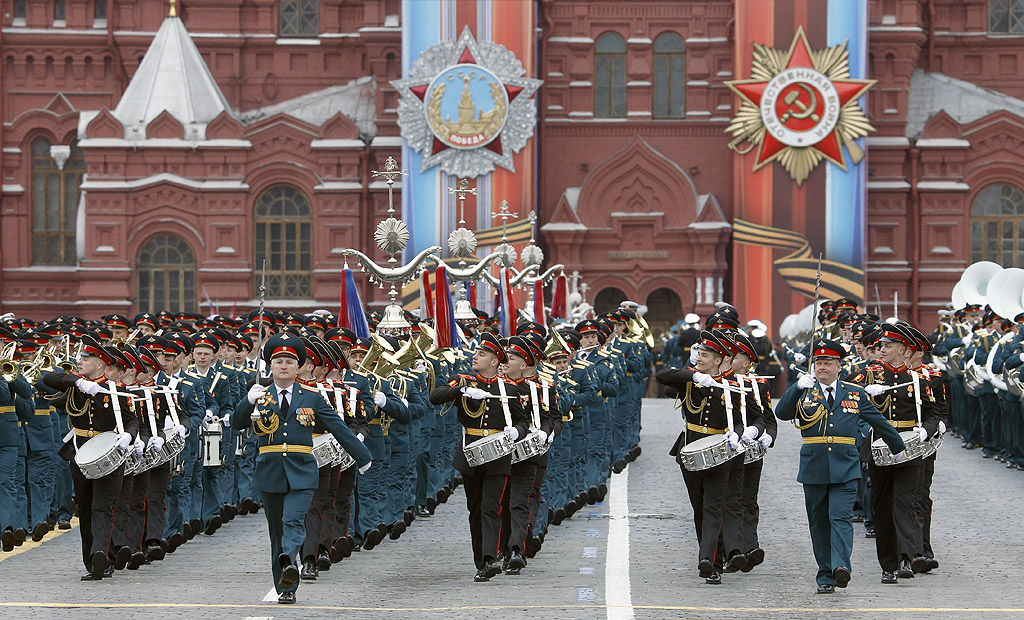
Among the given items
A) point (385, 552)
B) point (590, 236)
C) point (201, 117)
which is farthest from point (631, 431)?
point (201, 117)

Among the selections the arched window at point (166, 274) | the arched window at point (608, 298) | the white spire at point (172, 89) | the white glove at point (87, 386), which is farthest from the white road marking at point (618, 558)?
the white spire at point (172, 89)

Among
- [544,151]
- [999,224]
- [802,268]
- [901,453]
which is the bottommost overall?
[901,453]

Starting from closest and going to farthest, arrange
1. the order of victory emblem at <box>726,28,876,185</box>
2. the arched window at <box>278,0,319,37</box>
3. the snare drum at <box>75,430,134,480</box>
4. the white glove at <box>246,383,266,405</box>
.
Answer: the white glove at <box>246,383,266,405</box> < the snare drum at <box>75,430,134,480</box> < the order of victory emblem at <box>726,28,876,185</box> < the arched window at <box>278,0,319,37</box>

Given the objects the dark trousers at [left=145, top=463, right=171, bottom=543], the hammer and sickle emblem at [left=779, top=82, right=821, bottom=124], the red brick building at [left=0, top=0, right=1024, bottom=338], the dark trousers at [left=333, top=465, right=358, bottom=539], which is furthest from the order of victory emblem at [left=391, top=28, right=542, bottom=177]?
the dark trousers at [left=145, top=463, right=171, bottom=543]

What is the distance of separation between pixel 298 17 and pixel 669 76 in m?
9.65

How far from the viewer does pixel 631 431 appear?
69.4 feet

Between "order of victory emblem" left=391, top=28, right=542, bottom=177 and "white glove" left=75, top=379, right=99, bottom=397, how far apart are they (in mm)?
27173

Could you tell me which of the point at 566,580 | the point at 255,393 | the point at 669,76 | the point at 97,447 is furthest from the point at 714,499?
the point at 669,76

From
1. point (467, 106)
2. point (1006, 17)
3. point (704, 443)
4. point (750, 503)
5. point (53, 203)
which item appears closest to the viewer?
point (704, 443)

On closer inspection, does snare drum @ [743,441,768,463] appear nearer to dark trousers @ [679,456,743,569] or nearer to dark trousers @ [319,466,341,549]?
dark trousers @ [679,456,743,569]

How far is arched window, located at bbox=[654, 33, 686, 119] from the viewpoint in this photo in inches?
1572

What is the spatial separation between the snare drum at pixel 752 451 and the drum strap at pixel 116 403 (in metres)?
4.43

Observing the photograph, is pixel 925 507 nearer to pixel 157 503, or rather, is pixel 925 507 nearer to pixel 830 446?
pixel 830 446

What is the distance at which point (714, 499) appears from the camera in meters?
11.4
